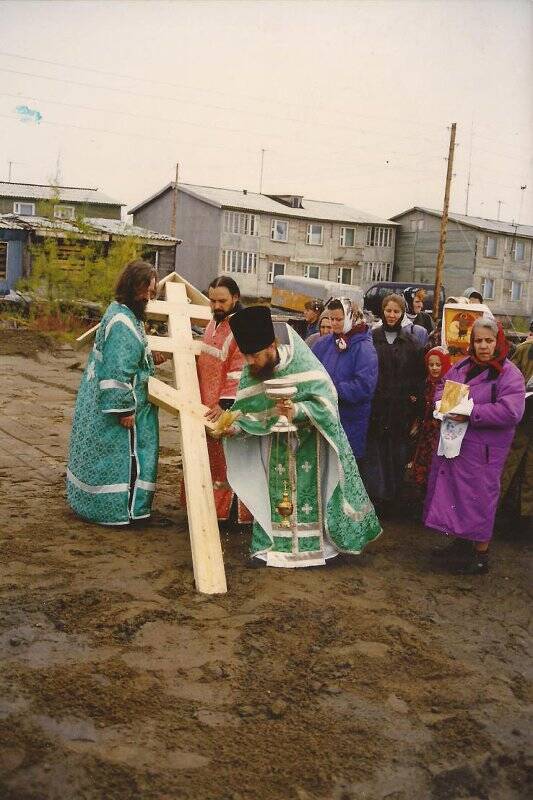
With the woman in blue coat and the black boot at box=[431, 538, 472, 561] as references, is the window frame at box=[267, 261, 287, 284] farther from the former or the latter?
the black boot at box=[431, 538, 472, 561]

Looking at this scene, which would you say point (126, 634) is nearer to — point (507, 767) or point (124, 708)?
point (124, 708)

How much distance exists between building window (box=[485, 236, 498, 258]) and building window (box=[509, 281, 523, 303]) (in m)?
2.84

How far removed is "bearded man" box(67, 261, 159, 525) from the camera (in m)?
5.35

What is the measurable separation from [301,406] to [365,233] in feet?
138

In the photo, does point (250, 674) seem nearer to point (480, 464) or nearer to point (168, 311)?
point (480, 464)

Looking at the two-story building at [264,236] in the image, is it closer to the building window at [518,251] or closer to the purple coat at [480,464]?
the building window at [518,251]

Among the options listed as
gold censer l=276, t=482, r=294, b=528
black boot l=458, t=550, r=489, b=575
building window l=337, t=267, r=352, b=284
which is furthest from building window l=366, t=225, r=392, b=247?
gold censer l=276, t=482, r=294, b=528

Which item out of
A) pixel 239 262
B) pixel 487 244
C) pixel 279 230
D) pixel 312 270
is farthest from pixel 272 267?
pixel 487 244

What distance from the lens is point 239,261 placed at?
138 feet

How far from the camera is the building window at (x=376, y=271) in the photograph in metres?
45.6

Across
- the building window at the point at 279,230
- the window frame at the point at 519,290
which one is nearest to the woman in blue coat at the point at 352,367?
the building window at the point at 279,230

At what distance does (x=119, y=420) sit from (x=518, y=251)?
44063 millimetres

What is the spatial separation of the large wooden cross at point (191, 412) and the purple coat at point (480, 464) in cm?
156

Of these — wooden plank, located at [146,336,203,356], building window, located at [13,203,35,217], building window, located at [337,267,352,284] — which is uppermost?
building window, located at [13,203,35,217]
